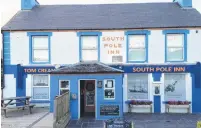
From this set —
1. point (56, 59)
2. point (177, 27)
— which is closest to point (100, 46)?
point (56, 59)

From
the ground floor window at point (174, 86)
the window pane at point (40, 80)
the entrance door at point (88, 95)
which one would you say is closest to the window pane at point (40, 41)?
the window pane at point (40, 80)

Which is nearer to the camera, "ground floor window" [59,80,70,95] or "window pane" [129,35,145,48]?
"ground floor window" [59,80,70,95]

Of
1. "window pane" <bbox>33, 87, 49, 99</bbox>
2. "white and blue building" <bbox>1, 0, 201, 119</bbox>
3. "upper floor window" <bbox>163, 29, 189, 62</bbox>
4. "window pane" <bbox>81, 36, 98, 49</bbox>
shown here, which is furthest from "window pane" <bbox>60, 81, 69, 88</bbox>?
"upper floor window" <bbox>163, 29, 189, 62</bbox>

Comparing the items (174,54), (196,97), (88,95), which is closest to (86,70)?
(88,95)

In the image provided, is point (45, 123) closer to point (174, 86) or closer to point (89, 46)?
point (89, 46)

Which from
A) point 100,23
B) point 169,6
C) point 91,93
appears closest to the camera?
point 91,93

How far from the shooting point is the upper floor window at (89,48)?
51.4 feet

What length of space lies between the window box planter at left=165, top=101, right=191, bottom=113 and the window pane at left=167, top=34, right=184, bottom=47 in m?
3.76

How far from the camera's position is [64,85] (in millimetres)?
13523

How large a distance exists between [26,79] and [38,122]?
16.3 ft

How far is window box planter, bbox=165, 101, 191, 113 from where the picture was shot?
1485 cm

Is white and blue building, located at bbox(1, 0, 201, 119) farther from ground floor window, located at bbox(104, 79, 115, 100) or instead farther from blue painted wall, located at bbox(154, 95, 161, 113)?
ground floor window, located at bbox(104, 79, 115, 100)

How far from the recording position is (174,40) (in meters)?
15.4

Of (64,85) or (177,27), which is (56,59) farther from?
(177,27)
